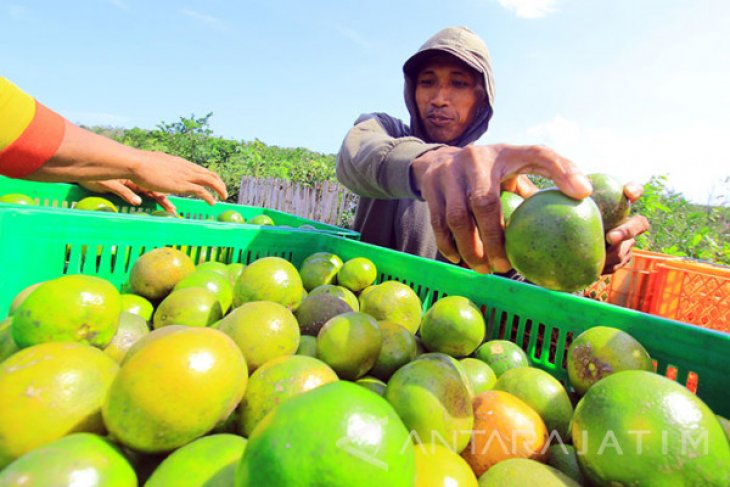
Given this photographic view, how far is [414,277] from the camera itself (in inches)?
105

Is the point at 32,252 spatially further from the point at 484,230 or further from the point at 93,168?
the point at 484,230

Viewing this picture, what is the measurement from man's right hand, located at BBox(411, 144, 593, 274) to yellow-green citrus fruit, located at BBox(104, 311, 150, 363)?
4.40 ft

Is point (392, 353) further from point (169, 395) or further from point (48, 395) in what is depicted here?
point (48, 395)

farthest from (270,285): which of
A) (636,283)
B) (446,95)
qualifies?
(636,283)

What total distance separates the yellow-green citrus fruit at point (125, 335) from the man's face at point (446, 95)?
2.91 meters

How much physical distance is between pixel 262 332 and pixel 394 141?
4.37 ft

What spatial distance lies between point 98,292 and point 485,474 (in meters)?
1.48

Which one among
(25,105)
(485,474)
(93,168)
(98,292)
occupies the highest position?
(25,105)

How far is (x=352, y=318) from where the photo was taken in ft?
5.57

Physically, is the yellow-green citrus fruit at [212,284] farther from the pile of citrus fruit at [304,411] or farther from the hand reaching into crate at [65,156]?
the hand reaching into crate at [65,156]

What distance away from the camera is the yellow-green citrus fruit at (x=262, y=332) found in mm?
1592

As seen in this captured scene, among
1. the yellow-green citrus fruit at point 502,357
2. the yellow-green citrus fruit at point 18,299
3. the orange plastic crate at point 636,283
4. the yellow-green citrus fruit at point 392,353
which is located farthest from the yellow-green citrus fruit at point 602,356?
the orange plastic crate at point 636,283

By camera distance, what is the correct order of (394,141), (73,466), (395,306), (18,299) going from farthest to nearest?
(394,141)
(395,306)
(18,299)
(73,466)

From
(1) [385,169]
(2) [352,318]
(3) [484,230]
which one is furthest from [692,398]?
(1) [385,169]
